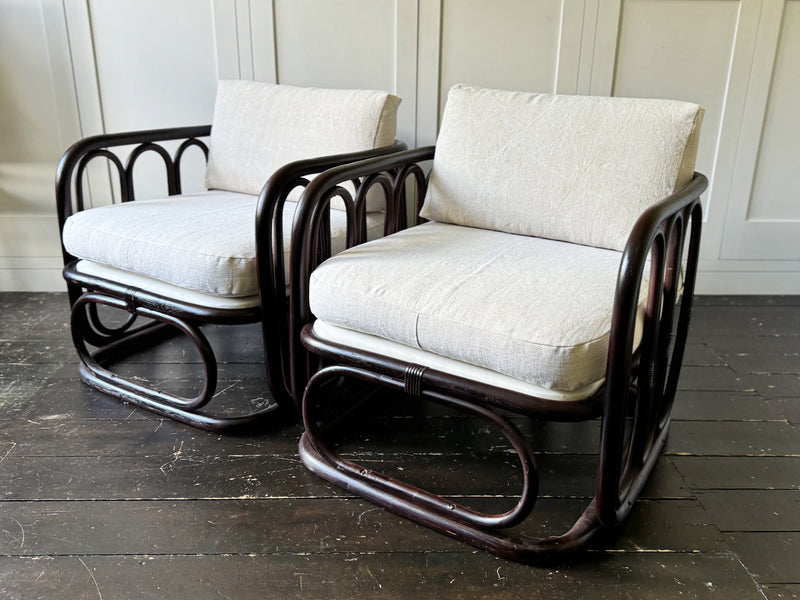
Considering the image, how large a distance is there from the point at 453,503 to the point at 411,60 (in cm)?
135

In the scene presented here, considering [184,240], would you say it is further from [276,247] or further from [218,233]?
[276,247]

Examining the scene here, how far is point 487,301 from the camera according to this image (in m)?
1.15

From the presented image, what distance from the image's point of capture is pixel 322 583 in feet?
3.65

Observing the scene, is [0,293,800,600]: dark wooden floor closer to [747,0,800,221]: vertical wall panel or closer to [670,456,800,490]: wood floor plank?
[670,456,800,490]: wood floor plank

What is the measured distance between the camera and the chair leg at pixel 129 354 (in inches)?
58.9

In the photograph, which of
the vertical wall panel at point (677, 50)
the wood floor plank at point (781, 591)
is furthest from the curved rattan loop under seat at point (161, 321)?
the vertical wall panel at point (677, 50)

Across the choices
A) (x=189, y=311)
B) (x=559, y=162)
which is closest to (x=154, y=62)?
(x=189, y=311)

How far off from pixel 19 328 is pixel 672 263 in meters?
1.80

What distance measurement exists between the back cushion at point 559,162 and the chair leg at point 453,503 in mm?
491

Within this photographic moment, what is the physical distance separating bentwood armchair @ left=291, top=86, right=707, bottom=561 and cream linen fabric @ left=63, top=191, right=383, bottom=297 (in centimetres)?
16

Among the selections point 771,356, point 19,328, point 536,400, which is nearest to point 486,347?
point 536,400

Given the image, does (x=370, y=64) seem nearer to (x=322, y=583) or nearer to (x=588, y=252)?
(x=588, y=252)

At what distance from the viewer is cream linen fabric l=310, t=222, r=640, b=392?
1069 millimetres

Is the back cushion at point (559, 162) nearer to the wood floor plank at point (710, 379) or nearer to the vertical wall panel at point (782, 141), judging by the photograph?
the wood floor plank at point (710, 379)
